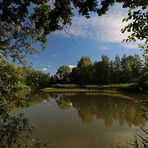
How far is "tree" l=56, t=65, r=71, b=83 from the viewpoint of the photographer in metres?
69.0

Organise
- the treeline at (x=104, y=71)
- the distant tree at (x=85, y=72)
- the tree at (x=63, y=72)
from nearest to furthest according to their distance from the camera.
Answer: the treeline at (x=104, y=71) < the distant tree at (x=85, y=72) < the tree at (x=63, y=72)

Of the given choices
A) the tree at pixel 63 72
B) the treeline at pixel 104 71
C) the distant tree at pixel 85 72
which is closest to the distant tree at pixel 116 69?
the treeline at pixel 104 71

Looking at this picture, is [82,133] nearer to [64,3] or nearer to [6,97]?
[6,97]

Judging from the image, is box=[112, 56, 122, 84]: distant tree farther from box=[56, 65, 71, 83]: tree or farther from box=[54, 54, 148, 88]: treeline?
box=[56, 65, 71, 83]: tree

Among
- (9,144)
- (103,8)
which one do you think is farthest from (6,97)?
(103,8)

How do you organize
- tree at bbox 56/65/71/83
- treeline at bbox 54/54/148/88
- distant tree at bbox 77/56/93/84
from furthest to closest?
tree at bbox 56/65/71/83
distant tree at bbox 77/56/93/84
treeline at bbox 54/54/148/88

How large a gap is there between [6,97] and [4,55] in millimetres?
991

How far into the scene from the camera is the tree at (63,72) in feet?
226

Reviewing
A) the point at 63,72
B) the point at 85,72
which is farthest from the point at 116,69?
the point at 63,72

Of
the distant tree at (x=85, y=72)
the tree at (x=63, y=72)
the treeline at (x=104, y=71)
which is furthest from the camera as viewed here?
the tree at (x=63, y=72)

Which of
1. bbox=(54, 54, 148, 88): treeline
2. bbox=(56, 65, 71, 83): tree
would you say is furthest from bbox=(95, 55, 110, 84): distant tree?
bbox=(56, 65, 71, 83): tree

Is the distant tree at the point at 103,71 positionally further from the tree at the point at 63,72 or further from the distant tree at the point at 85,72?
the tree at the point at 63,72

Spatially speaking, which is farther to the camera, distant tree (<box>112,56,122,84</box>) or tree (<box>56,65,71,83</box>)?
tree (<box>56,65,71,83</box>)

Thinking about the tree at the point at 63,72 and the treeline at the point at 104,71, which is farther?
the tree at the point at 63,72
